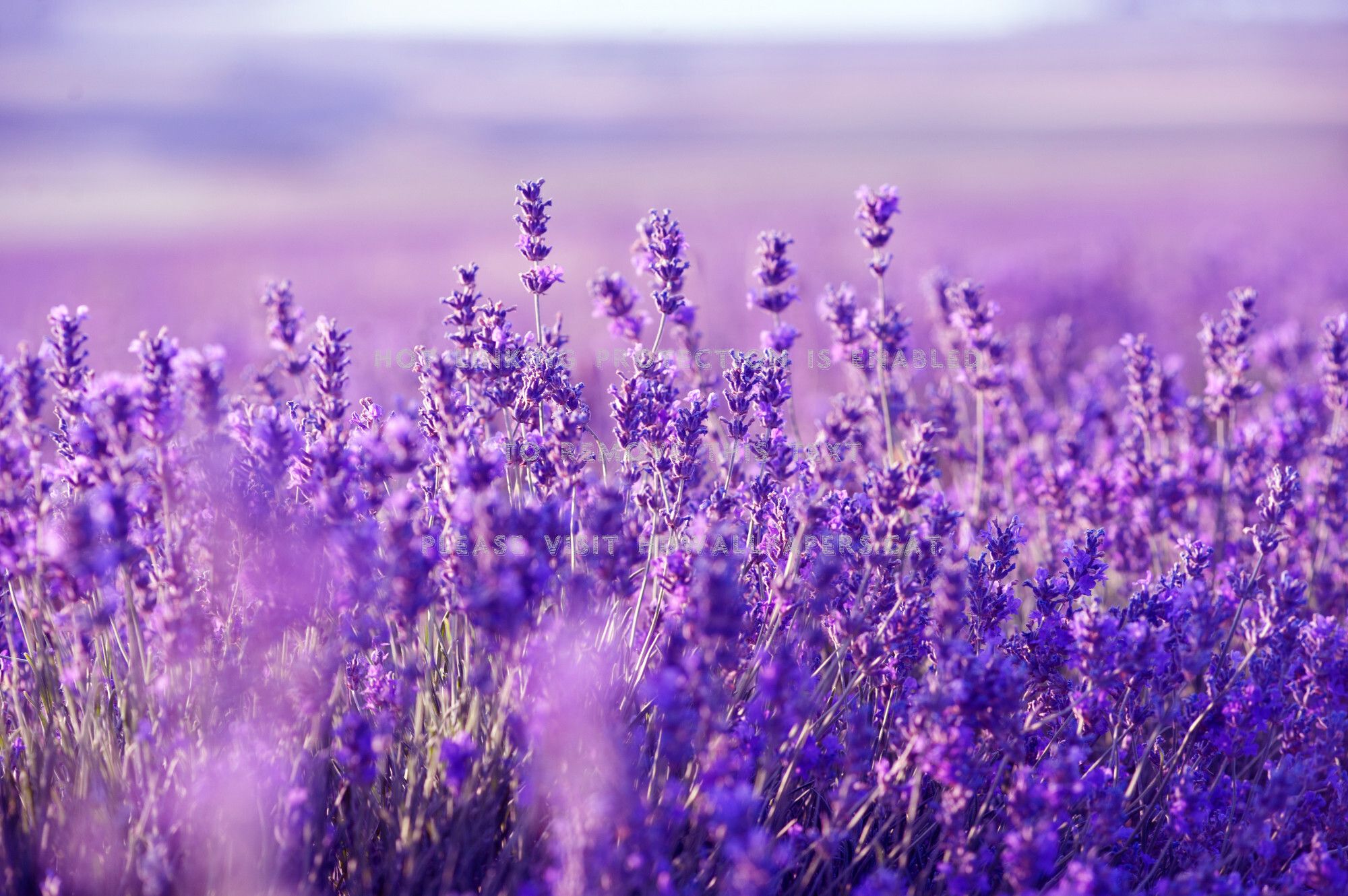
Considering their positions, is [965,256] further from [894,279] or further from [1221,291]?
[1221,291]

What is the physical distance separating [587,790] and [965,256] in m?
11.3

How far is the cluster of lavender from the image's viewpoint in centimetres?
178

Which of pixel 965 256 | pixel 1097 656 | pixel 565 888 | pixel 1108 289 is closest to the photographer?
pixel 565 888

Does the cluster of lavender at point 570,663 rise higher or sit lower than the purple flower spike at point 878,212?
lower

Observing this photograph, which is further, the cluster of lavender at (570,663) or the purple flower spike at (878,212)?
the purple flower spike at (878,212)

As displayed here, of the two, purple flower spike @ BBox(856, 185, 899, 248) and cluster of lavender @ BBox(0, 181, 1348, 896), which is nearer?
cluster of lavender @ BBox(0, 181, 1348, 896)

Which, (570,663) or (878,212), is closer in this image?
(570,663)

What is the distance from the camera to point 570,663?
1758 millimetres

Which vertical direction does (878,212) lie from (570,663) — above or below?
above

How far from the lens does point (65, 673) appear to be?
6.44ft

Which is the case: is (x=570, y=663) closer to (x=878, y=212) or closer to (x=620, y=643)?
(x=620, y=643)

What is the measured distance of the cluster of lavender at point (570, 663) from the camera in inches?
70.2

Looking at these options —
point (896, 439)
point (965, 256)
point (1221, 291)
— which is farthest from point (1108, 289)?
point (896, 439)

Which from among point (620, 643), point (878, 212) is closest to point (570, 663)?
point (620, 643)
